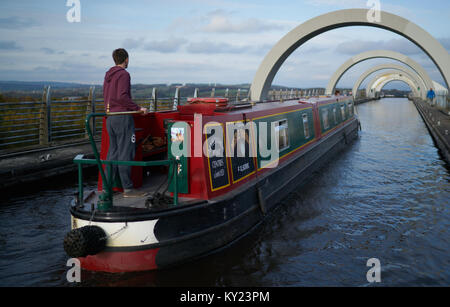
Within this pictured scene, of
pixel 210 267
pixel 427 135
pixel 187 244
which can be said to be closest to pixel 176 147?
pixel 187 244

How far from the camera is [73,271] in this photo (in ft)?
14.9

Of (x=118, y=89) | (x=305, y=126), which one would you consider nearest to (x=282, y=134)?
(x=305, y=126)

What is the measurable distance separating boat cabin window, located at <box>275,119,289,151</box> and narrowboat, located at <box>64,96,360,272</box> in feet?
0.28

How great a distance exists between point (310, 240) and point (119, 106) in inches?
138

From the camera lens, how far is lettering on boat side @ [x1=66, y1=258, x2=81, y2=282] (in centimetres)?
442

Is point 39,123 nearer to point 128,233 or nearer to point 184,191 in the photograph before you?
point 184,191

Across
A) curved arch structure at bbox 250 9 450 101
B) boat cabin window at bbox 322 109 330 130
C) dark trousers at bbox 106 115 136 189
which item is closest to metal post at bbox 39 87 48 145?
dark trousers at bbox 106 115 136 189

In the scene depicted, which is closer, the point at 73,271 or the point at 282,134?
the point at 73,271

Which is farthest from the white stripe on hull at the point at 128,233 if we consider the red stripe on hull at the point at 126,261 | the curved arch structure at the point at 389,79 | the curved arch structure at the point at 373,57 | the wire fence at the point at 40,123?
the curved arch structure at the point at 389,79

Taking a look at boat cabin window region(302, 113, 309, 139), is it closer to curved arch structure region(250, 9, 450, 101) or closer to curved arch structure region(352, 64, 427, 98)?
curved arch structure region(250, 9, 450, 101)

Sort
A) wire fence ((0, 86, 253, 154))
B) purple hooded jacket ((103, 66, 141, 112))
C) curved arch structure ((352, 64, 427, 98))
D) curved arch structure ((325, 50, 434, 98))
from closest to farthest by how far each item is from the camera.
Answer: purple hooded jacket ((103, 66, 141, 112))
wire fence ((0, 86, 253, 154))
curved arch structure ((325, 50, 434, 98))
curved arch structure ((352, 64, 427, 98))

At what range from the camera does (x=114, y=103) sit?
4.73 m
